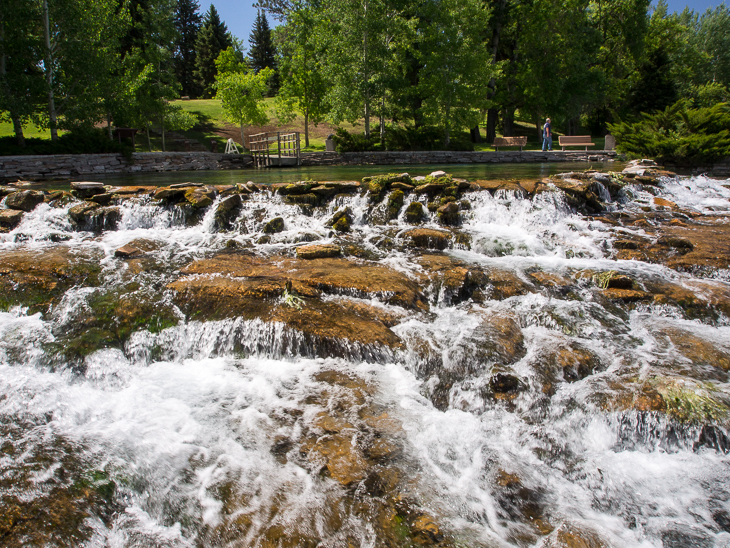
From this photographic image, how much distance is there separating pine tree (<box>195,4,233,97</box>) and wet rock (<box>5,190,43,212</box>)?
153ft

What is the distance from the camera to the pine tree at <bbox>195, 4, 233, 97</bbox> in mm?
52028

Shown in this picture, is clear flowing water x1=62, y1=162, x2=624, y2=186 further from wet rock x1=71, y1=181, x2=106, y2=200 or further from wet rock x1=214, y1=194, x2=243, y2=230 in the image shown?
wet rock x1=214, y1=194, x2=243, y2=230

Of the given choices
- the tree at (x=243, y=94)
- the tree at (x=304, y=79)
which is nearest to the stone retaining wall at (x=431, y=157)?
the tree at (x=304, y=79)

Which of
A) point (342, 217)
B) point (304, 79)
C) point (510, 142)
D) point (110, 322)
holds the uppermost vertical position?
point (304, 79)

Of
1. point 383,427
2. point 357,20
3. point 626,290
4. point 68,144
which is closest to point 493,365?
point 383,427

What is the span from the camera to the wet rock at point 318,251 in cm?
764

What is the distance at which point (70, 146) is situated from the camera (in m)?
20.2

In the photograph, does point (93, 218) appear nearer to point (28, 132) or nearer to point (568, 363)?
point (568, 363)

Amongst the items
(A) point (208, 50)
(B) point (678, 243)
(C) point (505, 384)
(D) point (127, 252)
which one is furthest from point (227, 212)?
(A) point (208, 50)

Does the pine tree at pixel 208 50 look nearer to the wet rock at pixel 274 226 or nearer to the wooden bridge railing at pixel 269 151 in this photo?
the wooden bridge railing at pixel 269 151

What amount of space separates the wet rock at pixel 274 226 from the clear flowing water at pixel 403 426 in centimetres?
280

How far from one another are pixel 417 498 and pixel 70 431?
308cm

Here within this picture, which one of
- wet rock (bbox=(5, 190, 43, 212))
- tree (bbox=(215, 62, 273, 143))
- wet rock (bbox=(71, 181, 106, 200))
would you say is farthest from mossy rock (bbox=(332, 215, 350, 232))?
tree (bbox=(215, 62, 273, 143))

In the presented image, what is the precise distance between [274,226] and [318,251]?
2143mm
